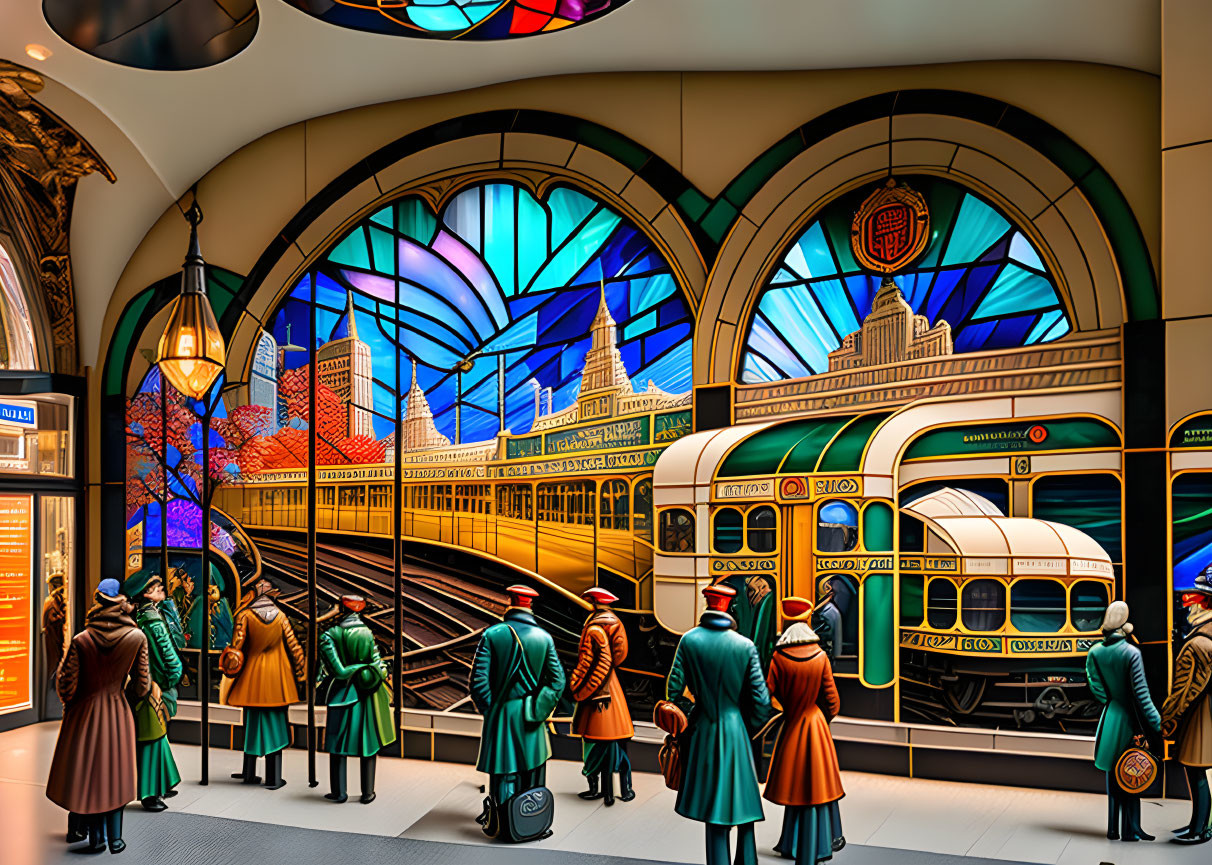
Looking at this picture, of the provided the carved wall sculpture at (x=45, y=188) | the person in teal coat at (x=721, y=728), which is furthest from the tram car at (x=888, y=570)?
the carved wall sculpture at (x=45, y=188)

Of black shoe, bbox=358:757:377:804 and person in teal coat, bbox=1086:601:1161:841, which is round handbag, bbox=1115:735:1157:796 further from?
black shoe, bbox=358:757:377:804

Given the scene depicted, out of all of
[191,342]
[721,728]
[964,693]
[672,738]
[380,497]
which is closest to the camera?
[721,728]

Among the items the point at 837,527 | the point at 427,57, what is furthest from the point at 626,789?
the point at 427,57

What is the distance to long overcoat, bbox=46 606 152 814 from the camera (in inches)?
184

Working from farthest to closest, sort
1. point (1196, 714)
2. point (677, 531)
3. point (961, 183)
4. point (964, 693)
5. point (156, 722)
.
→ point (677, 531) < point (961, 183) < point (964, 693) < point (156, 722) < point (1196, 714)

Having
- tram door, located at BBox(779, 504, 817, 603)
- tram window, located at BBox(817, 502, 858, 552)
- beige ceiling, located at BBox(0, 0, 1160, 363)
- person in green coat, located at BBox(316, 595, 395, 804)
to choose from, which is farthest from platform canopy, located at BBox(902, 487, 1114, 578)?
person in green coat, located at BBox(316, 595, 395, 804)

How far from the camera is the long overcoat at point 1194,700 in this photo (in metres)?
4.54

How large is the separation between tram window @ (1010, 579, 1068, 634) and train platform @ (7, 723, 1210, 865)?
3.08ft

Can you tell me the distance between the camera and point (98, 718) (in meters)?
4.69

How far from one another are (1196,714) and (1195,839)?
1.96 ft

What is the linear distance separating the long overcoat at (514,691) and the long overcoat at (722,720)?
1.05 m

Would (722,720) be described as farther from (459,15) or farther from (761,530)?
(459,15)

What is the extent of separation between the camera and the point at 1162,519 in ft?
16.9

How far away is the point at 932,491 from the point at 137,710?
4.75m
